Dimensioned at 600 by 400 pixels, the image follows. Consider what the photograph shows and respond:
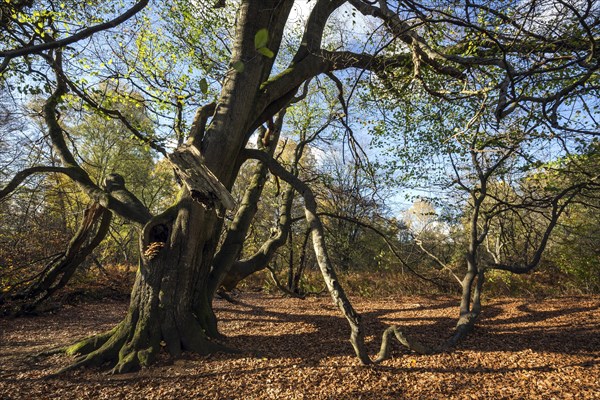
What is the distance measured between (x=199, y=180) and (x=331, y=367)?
2.70 m

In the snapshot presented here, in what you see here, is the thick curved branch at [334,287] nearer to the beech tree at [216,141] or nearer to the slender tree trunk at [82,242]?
the beech tree at [216,141]

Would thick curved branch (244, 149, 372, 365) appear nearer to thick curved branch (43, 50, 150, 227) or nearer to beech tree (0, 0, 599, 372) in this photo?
beech tree (0, 0, 599, 372)

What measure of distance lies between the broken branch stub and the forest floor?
1.97m

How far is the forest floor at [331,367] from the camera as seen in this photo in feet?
11.0

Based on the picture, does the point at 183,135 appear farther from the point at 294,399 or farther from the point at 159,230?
the point at 294,399

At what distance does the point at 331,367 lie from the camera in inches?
156

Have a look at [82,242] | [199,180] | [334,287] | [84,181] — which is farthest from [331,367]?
[82,242]

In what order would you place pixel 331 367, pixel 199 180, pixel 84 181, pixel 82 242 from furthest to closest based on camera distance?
pixel 82 242, pixel 84 181, pixel 331 367, pixel 199 180

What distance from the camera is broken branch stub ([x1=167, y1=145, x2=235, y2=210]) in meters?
3.31

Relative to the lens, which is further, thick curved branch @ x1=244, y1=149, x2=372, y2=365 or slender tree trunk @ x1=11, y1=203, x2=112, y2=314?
slender tree trunk @ x1=11, y1=203, x2=112, y2=314

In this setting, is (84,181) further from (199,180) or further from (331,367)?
(331,367)

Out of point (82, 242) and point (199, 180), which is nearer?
point (199, 180)

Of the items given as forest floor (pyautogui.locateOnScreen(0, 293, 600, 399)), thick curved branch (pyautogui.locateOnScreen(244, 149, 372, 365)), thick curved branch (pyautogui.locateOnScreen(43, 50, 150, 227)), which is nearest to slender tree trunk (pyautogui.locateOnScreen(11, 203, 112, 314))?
thick curved branch (pyautogui.locateOnScreen(43, 50, 150, 227))

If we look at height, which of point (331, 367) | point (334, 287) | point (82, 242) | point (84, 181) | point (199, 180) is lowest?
point (331, 367)
